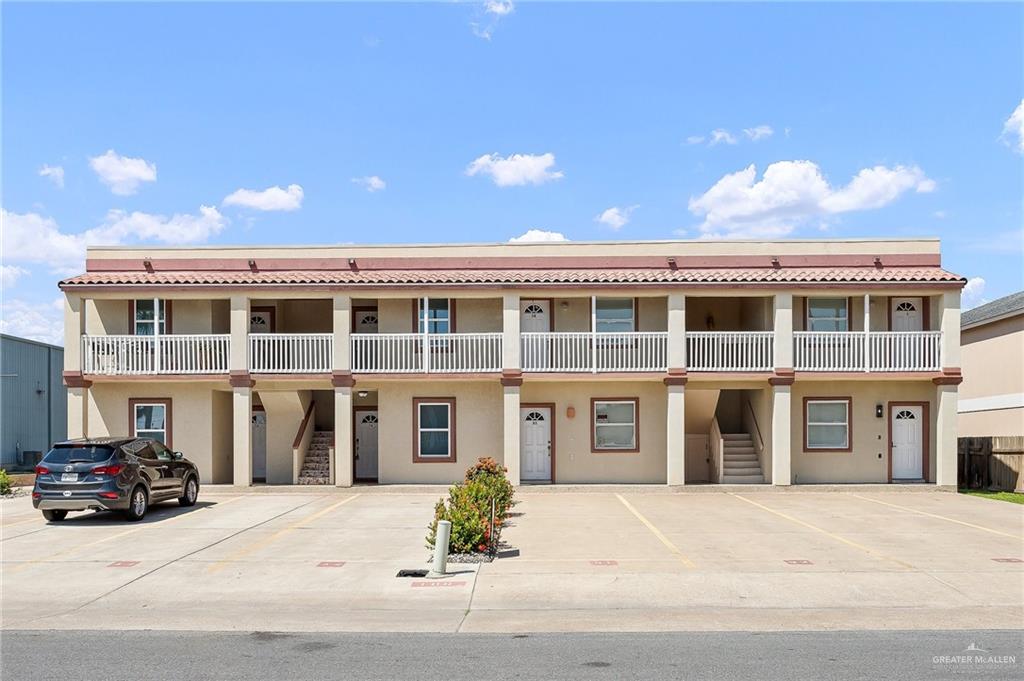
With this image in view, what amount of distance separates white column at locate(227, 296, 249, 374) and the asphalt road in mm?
15348

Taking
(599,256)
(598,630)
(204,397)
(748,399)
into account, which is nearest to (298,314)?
(204,397)

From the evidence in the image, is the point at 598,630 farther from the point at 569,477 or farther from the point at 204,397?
the point at 204,397

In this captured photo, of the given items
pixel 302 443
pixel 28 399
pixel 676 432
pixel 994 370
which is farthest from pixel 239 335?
pixel 994 370

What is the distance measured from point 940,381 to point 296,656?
20.7 m

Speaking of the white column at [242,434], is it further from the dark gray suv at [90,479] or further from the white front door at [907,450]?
the white front door at [907,450]

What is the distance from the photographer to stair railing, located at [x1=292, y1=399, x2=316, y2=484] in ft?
84.4

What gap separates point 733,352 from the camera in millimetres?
24609

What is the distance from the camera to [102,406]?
2592 centimetres

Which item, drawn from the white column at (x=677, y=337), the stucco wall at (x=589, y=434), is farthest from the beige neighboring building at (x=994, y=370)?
the stucco wall at (x=589, y=434)

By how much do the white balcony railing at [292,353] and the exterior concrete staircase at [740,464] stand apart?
11.4 m

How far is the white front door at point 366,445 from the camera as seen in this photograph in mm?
27078

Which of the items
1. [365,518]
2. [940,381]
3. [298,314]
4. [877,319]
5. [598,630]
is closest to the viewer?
[598,630]

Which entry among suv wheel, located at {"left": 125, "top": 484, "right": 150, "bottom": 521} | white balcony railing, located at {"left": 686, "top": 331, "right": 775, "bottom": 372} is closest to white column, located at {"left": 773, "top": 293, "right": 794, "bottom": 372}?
white balcony railing, located at {"left": 686, "top": 331, "right": 775, "bottom": 372}

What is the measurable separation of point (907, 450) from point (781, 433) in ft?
13.5
